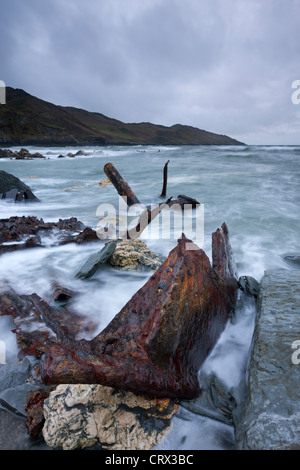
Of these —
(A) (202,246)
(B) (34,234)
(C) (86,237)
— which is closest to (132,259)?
(C) (86,237)

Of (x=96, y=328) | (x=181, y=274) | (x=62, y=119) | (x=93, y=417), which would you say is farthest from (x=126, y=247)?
(x=62, y=119)

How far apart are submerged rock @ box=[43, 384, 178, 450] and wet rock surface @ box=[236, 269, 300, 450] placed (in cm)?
48

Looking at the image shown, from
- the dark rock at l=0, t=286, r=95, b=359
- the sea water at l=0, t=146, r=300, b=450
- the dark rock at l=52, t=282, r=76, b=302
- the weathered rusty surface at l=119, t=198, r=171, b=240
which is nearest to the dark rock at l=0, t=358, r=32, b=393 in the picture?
the dark rock at l=0, t=286, r=95, b=359

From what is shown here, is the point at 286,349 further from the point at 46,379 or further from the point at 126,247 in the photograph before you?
the point at 126,247

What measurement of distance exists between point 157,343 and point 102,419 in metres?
0.52

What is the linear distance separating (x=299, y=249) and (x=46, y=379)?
536 cm

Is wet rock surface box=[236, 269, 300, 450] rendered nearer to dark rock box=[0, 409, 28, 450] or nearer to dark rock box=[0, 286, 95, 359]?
dark rock box=[0, 409, 28, 450]

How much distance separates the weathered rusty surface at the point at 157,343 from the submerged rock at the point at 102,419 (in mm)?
144

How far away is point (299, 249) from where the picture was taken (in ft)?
17.6

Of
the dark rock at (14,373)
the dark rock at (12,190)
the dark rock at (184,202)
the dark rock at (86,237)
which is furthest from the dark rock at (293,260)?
the dark rock at (12,190)

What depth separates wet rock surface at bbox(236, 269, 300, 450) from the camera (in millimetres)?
1282

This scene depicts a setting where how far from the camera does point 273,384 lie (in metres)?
1.57

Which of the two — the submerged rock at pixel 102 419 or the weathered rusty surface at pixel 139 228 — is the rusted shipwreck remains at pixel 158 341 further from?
the weathered rusty surface at pixel 139 228

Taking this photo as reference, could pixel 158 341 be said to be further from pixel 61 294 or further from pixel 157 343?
pixel 61 294
